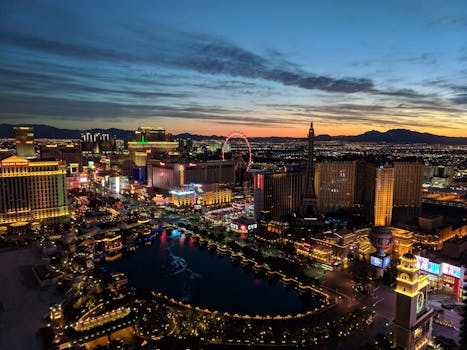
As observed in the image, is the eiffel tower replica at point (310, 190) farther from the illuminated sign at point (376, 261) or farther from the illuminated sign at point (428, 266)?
the illuminated sign at point (428, 266)

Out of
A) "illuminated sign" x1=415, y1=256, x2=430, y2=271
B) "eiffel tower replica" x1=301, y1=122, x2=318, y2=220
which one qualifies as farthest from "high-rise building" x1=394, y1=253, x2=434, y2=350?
"eiffel tower replica" x1=301, y1=122, x2=318, y2=220

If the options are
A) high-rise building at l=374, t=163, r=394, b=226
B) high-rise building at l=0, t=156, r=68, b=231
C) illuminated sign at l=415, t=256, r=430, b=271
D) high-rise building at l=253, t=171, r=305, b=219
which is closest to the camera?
illuminated sign at l=415, t=256, r=430, b=271

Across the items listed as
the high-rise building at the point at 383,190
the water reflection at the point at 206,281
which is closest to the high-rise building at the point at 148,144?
the water reflection at the point at 206,281

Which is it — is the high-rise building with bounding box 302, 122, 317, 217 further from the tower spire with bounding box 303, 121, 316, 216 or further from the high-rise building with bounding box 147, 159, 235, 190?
the high-rise building with bounding box 147, 159, 235, 190

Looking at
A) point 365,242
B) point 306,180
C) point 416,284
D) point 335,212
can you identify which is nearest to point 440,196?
point 335,212

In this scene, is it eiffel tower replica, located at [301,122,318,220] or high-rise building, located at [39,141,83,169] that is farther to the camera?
high-rise building, located at [39,141,83,169]

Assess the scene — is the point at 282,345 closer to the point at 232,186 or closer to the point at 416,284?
the point at 416,284

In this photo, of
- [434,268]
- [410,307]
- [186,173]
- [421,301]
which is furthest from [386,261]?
[186,173]
